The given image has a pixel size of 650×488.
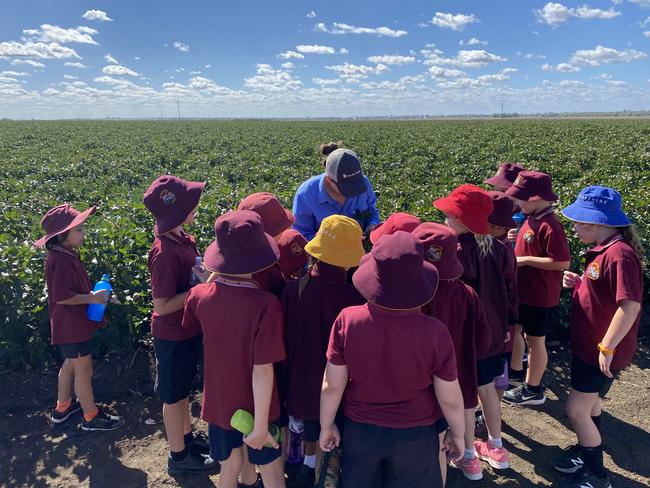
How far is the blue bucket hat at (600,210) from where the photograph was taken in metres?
2.96

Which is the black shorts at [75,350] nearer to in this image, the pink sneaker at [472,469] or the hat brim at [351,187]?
the hat brim at [351,187]

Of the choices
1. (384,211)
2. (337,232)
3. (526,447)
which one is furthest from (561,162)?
(337,232)

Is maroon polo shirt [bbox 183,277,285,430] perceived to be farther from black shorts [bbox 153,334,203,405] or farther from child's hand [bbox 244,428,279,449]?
black shorts [bbox 153,334,203,405]

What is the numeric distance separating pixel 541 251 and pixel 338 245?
204 cm

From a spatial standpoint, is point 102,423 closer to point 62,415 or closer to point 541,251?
point 62,415

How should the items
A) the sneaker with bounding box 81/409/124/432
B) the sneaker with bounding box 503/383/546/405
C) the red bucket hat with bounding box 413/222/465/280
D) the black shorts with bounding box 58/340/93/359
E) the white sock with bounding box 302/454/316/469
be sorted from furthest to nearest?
the sneaker with bounding box 503/383/546/405 < the sneaker with bounding box 81/409/124/432 < the black shorts with bounding box 58/340/93/359 < the white sock with bounding box 302/454/316/469 < the red bucket hat with bounding box 413/222/465/280

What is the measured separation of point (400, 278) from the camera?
214 cm

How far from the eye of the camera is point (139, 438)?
3.82 meters

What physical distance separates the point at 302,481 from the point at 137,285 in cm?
276

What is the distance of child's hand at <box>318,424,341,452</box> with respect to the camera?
245 centimetres

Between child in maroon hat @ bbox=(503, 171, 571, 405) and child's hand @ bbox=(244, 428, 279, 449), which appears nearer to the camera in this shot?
child's hand @ bbox=(244, 428, 279, 449)

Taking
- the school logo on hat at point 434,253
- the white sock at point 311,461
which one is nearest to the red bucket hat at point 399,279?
the school logo on hat at point 434,253

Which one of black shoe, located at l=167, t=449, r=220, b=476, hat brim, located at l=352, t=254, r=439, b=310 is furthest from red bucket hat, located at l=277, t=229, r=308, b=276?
black shoe, located at l=167, t=449, r=220, b=476

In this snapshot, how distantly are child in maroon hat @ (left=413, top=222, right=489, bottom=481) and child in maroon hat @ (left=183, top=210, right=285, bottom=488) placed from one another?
0.90m
